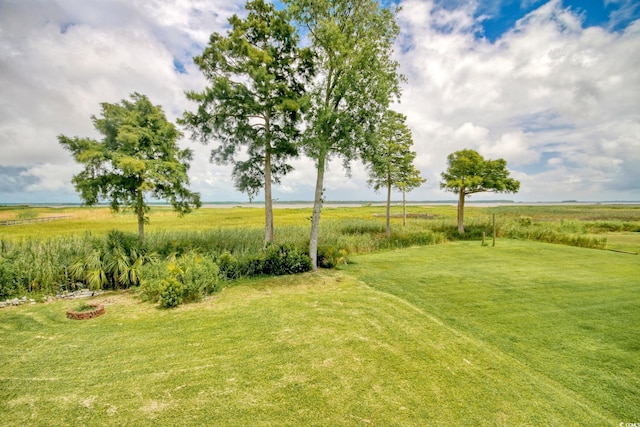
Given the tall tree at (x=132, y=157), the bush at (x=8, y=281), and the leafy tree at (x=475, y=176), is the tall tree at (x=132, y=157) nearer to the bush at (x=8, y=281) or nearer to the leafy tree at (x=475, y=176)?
the bush at (x=8, y=281)

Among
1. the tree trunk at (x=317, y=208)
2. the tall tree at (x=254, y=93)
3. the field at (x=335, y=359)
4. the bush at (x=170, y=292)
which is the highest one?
the tall tree at (x=254, y=93)

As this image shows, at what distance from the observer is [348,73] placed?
8.21 m

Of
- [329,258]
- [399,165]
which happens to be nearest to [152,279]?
[329,258]

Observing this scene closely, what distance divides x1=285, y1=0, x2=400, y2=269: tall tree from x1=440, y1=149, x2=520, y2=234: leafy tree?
1305 centimetres

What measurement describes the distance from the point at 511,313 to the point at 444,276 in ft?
9.39

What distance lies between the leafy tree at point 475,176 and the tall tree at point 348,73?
13.1 meters

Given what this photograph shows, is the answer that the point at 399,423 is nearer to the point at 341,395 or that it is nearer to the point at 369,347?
the point at 341,395

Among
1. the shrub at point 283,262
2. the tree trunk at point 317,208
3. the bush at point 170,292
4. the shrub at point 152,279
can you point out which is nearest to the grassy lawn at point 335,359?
the bush at point 170,292

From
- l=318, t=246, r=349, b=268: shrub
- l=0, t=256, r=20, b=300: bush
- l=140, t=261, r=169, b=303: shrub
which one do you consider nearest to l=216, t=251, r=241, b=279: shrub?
l=140, t=261, r=169, b=303: shrub

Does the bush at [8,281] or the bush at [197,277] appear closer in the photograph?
the bush at [197,277]

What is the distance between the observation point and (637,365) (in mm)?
4031

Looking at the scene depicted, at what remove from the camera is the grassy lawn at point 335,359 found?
3053 mm

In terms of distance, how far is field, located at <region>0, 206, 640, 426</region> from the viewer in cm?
305

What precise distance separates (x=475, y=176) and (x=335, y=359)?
19.4m
